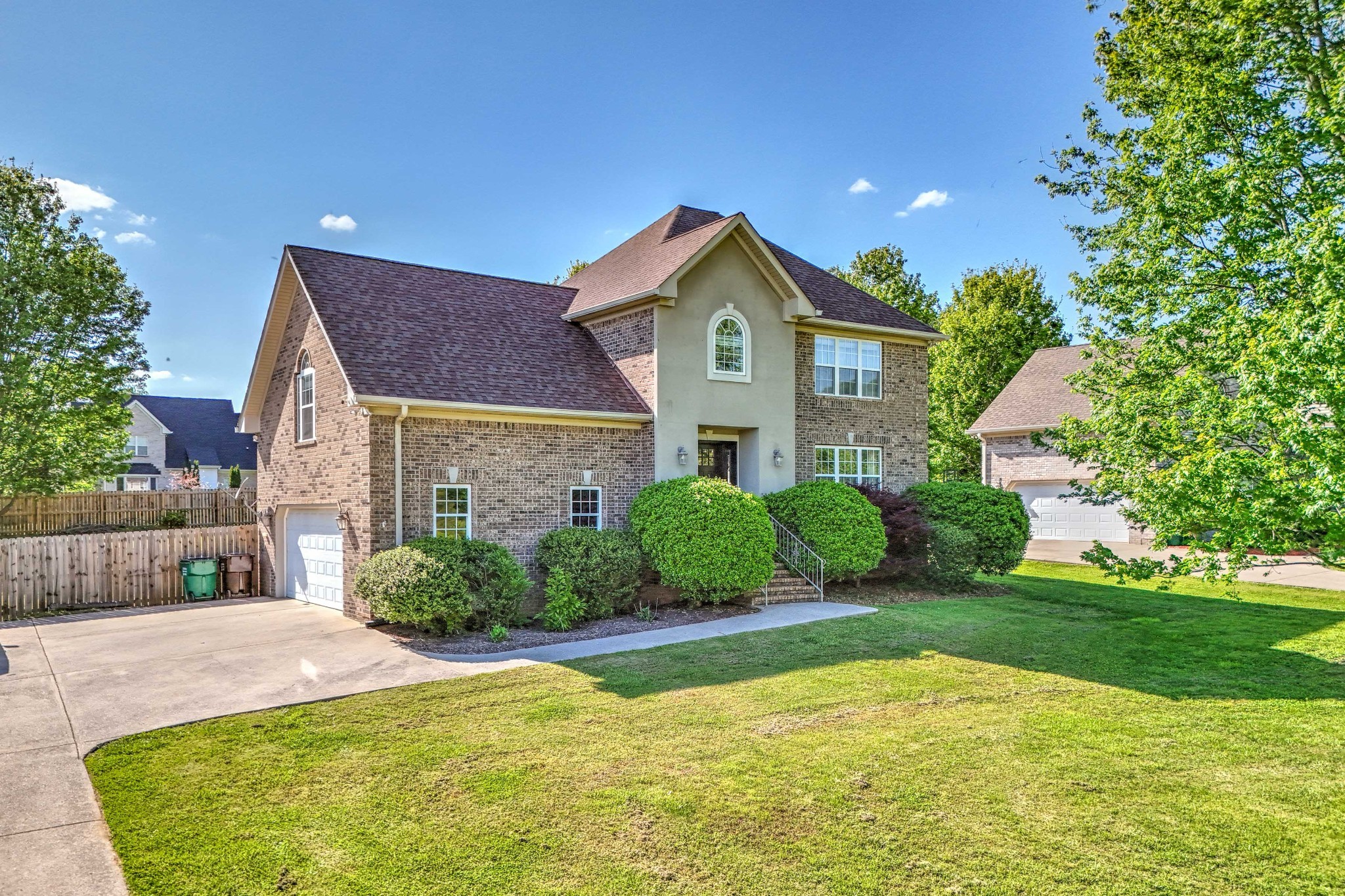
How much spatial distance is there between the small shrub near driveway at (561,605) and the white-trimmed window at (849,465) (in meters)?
7.52

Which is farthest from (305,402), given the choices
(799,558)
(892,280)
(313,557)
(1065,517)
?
(892,280)

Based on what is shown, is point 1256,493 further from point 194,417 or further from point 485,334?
point 194,417

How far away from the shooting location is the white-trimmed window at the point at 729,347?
16.4 meters

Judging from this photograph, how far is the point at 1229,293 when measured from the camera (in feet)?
31.8

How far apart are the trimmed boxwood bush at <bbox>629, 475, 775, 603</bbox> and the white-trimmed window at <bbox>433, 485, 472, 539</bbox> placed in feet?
10.6

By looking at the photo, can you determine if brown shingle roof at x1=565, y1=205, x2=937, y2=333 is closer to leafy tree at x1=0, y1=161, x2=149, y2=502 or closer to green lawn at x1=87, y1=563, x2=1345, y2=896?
green lawn at x1=87, y1=563, x2=1345, y2=896

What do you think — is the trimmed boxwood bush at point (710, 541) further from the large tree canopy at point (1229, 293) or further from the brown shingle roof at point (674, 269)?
the large tree canopy at point (1229, 293)

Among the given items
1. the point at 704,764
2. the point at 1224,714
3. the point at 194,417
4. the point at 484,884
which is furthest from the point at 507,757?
the point at 194,417

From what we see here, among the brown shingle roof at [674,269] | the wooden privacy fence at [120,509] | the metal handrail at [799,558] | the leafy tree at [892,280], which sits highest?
the leafy tree at [892,280]

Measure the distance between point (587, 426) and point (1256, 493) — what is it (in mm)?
10527

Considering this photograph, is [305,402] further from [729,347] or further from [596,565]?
[729,347]

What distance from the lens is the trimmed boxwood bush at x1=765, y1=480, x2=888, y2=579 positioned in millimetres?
15445

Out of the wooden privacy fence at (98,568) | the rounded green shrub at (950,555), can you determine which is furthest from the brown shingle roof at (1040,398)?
the wooden privacy fence at (98,568)

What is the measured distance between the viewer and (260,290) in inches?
669
